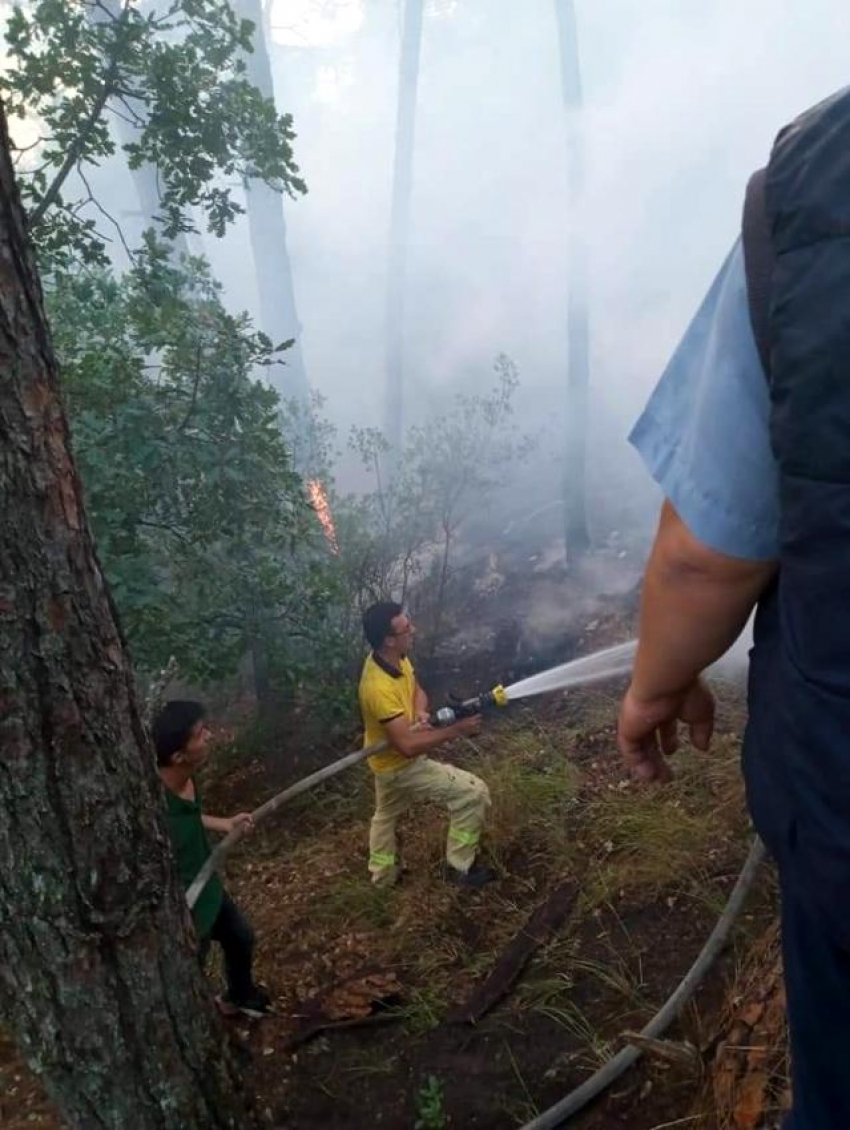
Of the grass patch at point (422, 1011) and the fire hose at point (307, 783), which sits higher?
the fire hose at point (307, 783)

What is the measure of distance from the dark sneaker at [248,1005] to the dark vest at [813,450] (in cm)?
355

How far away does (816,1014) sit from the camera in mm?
1155

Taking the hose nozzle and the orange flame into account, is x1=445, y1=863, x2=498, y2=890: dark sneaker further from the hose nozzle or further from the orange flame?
the orange flame

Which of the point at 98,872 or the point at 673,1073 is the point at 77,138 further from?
the point at 673,1073

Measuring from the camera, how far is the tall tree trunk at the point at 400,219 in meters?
14.2

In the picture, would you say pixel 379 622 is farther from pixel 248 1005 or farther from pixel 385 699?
pixel 248 1005

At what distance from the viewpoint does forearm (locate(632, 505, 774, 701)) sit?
1.15 meters

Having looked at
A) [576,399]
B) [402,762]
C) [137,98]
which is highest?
[137,98]

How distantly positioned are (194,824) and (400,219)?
13.4 m

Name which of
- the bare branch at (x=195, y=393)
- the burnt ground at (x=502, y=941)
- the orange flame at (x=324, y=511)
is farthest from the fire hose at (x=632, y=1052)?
the orange flame at (x=324, y=511)

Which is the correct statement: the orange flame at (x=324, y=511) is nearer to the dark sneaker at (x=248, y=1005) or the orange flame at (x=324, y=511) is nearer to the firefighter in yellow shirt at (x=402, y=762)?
the firefighter in yellow shirt at (x=402, y=762)

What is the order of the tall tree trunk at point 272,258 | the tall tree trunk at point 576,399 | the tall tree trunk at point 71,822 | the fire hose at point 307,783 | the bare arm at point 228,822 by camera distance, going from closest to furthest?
the tall tree trunk at point 71,822 → the fire hose at point 307,783 → the bare arm at point 228,822 → the tall tree trunk at point 576,399 → the tall tree trunk at point 272,258

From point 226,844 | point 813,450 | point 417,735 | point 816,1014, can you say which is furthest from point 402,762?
point 813,450

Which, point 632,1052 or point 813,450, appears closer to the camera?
point 813,450
